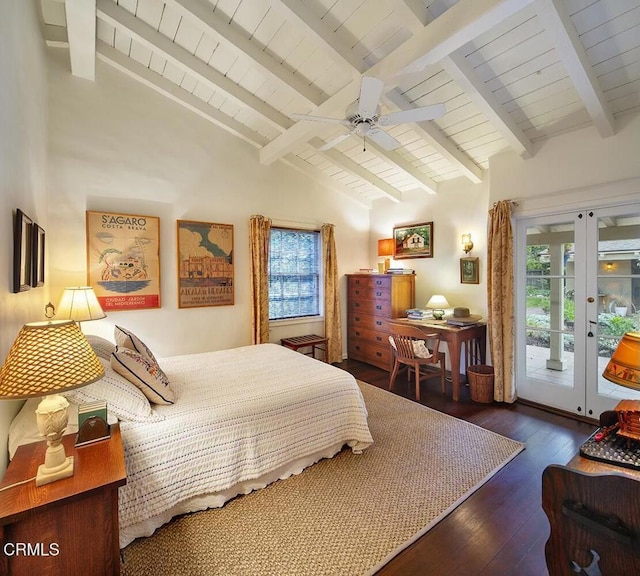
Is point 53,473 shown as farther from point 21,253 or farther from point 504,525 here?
point 504,525

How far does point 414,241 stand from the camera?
15.6 feet

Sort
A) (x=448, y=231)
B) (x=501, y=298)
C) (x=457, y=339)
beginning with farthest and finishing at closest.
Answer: (x=448, y=231)
(x=457, y=339)
(x=501, y=298)

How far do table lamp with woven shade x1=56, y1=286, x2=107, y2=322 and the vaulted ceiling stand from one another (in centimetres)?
214

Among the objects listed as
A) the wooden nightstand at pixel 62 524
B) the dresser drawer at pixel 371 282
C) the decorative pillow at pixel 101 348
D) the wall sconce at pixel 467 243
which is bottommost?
the wooden nightstand at pixel 62 524

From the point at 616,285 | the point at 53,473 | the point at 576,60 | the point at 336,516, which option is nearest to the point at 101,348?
the point at 53,473

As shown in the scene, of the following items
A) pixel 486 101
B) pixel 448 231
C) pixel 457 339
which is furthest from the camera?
pixel 448 231

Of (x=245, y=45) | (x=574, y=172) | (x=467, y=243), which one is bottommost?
(x=467, y=243)

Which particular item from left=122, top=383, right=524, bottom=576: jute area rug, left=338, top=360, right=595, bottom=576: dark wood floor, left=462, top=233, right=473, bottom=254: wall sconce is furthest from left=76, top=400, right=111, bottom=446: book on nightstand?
left=462, top=233, right=473, bottom=254: wall sconce

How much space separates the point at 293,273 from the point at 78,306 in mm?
2637

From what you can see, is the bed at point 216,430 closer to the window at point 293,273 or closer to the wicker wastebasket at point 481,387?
the wicker wastebasket at point 481,387

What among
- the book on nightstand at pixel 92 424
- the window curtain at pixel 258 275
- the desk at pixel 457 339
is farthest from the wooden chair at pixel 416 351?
the book on nightstand at pixel 92 424

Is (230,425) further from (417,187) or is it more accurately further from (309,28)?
(417,187)

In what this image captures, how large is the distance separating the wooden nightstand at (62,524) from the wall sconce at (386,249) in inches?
170

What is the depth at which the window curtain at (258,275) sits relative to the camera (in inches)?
163
